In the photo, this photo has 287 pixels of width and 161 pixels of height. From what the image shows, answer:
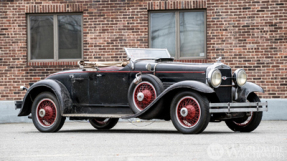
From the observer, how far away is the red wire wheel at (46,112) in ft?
34.8

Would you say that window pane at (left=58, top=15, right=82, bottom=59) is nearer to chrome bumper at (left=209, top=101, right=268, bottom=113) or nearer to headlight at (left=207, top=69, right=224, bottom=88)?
headlight at (left=207, top=69, right=224, bottom=88)

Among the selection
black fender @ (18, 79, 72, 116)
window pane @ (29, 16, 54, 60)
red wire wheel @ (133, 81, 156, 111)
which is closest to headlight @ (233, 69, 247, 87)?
red wire wheel @ (133, 81, 156, 111)

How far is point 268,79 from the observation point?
14.3 m

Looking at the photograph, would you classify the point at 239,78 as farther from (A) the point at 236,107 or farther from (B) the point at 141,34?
(B) the point at 141,34

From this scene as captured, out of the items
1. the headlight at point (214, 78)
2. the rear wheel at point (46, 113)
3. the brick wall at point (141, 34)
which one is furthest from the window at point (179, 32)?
the headlight at point (214, 78)

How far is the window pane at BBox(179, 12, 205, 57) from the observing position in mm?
14945

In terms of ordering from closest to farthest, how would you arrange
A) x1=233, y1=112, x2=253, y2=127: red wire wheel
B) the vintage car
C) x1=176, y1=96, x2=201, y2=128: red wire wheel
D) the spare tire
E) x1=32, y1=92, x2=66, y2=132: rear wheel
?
1. x1=176, y1=96, x2=201, y2=128: red wire wheel
2. the vintage car
3. the spare tire
4. x1=233, y1=112, x2=253, y2=127: red wire wheel
5. x1=32, y1=92, x2=66, y2=132: rear wheel

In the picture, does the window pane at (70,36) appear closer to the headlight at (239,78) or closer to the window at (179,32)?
the window at (179,32)

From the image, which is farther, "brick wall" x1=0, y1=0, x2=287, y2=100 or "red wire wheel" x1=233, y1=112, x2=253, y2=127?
"brick wall" x1=0, y1=0, x2=287, y2=100

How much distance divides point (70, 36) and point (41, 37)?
0.84m

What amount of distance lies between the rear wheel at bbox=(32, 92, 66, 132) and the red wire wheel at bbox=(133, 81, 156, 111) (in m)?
1.67

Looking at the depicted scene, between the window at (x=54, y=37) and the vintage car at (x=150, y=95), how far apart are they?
13.9 feet

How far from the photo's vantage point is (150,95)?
9.64 m

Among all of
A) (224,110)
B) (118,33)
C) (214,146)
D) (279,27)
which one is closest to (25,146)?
(214,146)
